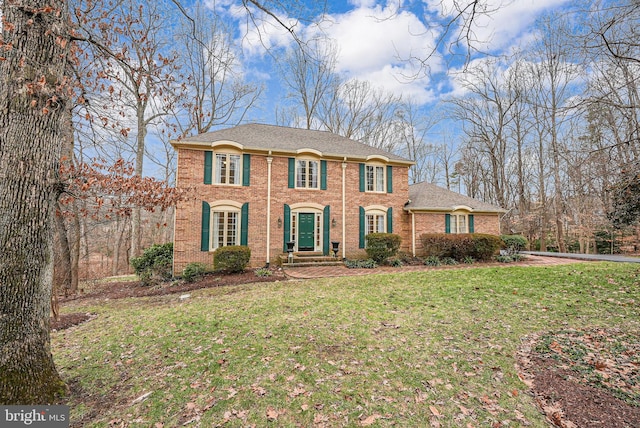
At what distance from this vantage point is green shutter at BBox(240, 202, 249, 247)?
12.0 meters

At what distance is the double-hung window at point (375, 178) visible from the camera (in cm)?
1435

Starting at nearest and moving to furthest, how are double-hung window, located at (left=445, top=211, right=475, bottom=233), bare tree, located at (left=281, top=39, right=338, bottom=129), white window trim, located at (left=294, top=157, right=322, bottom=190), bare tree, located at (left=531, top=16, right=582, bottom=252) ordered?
1. bare tree, located at (left=531, top=16, right=582, bottom=252)
2. white window trim, located at (left=294, top=157, right=322, bottom=190)
3. double-hung window, located at (left=445, top=211, right=475, bottom=233)
4. bare tree, located at (left=281, top=39, right=338, bottom=129)

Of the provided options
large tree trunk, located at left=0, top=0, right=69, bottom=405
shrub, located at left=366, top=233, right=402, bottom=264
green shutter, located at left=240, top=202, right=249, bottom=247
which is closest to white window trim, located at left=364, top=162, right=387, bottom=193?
shrub, located at left=366, top=233, right=402, bottom=264

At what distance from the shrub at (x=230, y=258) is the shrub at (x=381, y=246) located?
577 centimetres

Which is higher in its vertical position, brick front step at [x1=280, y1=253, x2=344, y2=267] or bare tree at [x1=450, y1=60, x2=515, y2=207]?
bare tree at [x1=450, y1=60, x2=515, y2=207]

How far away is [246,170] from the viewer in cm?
1225

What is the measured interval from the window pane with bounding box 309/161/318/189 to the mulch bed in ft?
33.3

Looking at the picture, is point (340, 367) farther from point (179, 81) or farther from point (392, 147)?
point (392, 147)

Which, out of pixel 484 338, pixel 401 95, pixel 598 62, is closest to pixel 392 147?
pixel 401 95

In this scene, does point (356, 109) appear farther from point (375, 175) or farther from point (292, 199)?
point (292, 199)

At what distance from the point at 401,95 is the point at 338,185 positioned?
15056 millimetres

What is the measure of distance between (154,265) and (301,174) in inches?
298

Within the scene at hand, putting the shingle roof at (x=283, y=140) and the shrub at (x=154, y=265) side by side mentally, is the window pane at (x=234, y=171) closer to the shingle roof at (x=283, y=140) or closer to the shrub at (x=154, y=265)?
the shingle roof at (x=283, y=140)

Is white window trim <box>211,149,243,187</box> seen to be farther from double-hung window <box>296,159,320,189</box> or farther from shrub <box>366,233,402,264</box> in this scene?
shrub <box>366,233,402,264</box>
